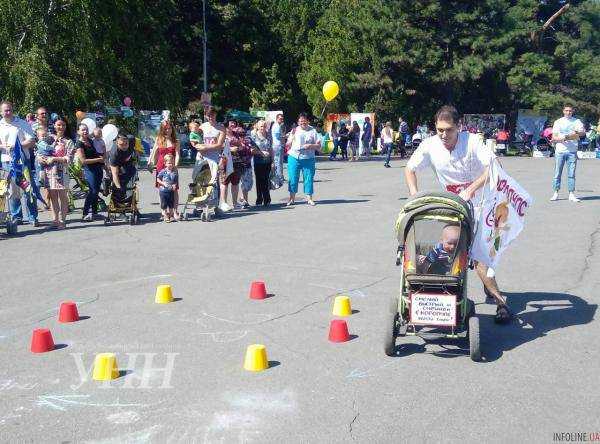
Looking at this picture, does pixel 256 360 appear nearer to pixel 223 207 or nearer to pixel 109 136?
pixel 223 207

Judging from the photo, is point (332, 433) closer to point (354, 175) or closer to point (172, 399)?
point (172, 399)

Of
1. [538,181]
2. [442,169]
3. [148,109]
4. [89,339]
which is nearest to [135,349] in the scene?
[89,339]

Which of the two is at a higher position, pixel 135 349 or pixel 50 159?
pixel 50 159

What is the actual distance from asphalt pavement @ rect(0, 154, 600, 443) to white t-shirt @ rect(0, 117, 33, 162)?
1948mm

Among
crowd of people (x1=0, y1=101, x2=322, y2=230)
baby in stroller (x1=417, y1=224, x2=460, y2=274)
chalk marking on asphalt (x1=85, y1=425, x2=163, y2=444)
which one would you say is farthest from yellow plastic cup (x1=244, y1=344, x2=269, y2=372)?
crowd of people (x1=0, y1=101, x2=322, y2=230)

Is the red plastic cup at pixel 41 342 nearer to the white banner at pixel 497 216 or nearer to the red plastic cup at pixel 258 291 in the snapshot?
the red plastic cup at pixel 258 291

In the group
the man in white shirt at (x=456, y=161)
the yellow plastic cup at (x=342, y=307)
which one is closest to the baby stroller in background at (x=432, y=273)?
the man in white shirt at (x=456, y=161)

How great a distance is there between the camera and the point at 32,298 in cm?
892

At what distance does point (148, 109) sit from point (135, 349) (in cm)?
2799

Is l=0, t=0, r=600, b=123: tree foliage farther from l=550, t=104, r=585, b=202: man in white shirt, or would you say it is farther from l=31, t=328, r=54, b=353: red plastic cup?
l=31, t=328, r=54, b=353: red plastic cup

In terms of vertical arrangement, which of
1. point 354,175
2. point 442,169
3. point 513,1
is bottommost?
point 354,175

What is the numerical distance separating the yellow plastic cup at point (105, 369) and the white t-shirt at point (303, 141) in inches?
436

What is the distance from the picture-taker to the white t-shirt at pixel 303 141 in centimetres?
1669

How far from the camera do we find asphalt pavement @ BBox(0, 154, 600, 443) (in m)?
5.12
